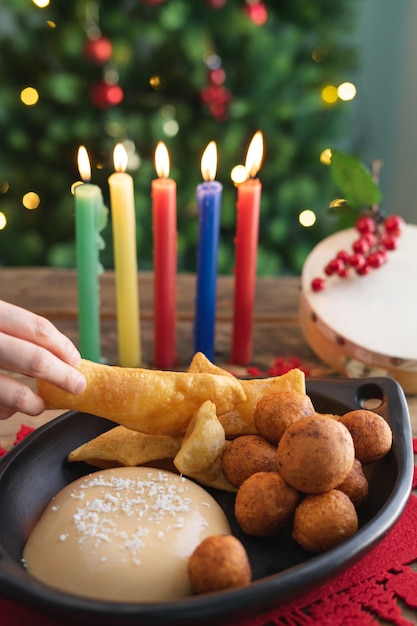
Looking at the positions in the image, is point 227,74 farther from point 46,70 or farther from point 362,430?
point 362,430

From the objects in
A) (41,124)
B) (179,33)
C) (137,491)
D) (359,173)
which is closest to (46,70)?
(41,124)

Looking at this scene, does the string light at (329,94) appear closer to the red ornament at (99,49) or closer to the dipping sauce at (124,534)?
the red ornament at (99,49)

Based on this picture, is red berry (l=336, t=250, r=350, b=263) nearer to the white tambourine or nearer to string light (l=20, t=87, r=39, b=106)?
the white tambourine

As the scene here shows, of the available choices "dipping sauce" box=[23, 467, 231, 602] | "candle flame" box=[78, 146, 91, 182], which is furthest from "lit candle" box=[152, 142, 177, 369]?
"dipping sauce" box=[23, 467, 231, 602]

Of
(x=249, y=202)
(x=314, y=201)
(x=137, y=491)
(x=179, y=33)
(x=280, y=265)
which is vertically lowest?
(x=280, y=265)

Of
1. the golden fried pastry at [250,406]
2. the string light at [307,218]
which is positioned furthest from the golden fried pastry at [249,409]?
the string light at [307,218]

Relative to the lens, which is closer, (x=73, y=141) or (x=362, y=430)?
(x=362, y=430)
